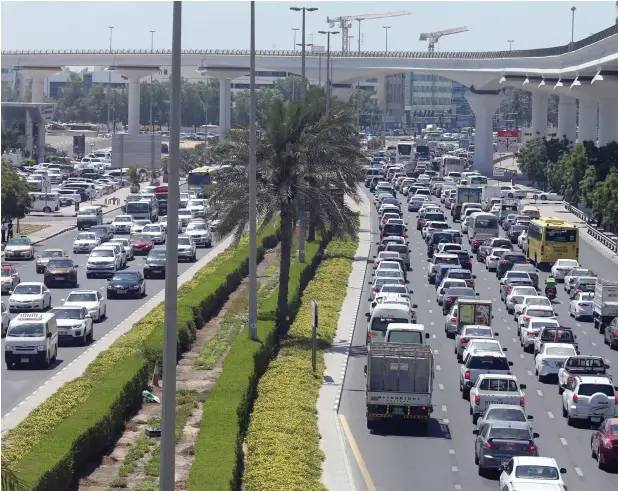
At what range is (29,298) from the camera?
47.5 meters

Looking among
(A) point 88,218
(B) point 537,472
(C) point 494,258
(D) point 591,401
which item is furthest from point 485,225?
(B) point 537,472

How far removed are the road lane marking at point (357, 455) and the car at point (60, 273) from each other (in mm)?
24852

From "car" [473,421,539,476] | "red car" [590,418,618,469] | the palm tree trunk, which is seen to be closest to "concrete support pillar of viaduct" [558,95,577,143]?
the palm tree trunk

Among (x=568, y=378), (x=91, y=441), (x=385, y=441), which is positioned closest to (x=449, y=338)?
(x=568, y=378)

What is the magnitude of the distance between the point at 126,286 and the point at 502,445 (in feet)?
89.8

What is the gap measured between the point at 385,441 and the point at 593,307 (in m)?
22.5

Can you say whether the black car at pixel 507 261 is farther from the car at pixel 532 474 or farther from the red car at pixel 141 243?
the car at pixel 532 474

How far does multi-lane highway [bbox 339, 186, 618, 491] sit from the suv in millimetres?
347

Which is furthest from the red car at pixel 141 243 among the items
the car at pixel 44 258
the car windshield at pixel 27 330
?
the car windshield at pixel 27 330

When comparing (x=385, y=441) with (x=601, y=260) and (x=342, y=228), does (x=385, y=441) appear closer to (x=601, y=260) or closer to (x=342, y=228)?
(x=342, y=228)

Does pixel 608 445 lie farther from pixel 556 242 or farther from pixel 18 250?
pixel 18 250

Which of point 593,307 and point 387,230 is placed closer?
point 593,307

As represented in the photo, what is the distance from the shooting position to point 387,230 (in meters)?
74.2

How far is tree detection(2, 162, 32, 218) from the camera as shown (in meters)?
70.9
